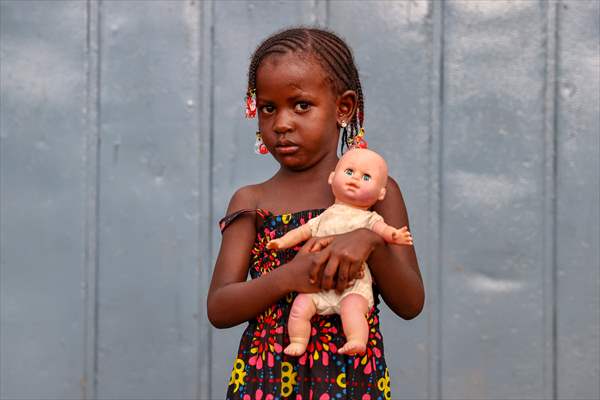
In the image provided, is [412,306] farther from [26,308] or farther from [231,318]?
[26,308]

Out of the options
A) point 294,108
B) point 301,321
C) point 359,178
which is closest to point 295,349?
point 301,321

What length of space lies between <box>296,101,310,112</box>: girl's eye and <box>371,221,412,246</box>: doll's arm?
0.84 feet

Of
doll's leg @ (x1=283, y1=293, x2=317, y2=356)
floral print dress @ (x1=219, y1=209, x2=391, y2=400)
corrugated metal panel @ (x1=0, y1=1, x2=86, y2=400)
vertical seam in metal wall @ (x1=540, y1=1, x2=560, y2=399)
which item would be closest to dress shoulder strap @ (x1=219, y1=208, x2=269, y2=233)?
floral print dress @ (x1=219, y1=209, x2=391, y2=400)

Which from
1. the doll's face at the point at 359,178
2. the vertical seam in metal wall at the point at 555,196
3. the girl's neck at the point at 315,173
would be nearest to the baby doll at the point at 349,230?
the doll's face at the point at 359,178

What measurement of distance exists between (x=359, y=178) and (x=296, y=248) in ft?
0.65

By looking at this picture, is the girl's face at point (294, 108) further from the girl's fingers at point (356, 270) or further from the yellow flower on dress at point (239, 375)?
the yellow flower on dress at point (239, 375)

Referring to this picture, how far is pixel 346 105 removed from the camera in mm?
2053

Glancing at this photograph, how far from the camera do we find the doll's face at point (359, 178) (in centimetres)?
188

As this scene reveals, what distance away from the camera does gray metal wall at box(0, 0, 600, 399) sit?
2.97m

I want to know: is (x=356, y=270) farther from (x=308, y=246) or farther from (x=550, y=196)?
(x=550, y=196)

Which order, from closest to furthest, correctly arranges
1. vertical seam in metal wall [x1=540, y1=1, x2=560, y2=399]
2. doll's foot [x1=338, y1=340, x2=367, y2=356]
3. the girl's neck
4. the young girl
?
doll's foot [x1=338, y1=340, x2=367, y2=356], the young girl, the girl's neck, vertical seam in metal wall [x1=540, y1=1, x2=560, y2=399]

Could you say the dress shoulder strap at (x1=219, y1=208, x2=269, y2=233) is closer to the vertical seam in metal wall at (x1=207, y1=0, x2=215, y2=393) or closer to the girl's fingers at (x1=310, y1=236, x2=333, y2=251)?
the girl's fingers at (x1=310, y1=236, x2=333, y2=251)

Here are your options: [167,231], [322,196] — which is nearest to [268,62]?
[322,196]

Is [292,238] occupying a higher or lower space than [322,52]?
lower
